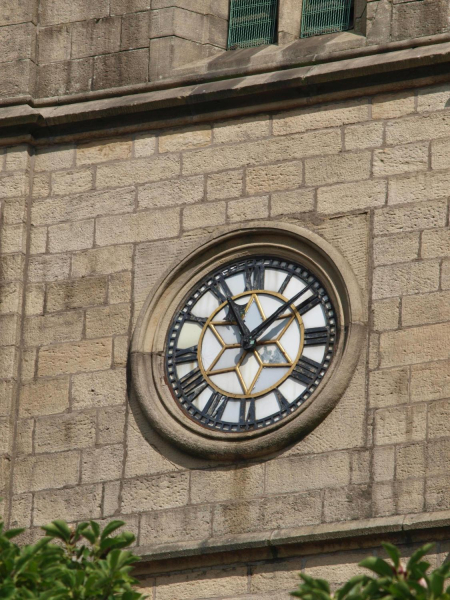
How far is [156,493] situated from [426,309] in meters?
2.20

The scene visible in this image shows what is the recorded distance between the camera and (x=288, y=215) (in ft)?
61.8

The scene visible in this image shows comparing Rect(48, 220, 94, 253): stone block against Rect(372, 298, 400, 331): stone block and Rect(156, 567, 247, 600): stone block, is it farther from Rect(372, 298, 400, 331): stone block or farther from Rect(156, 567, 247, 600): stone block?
Rect(156, 567, 247, 600): stone block

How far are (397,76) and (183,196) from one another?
174 centimetres

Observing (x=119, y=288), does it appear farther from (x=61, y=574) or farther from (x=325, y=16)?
(x=61, y=574)

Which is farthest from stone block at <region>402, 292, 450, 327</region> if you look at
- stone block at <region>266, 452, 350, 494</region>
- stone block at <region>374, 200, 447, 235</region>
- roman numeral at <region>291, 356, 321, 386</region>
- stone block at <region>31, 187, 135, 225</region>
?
stone block at <region>31, 187, 135, 225</region>

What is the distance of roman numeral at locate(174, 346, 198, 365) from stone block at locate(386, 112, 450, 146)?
200 centimetres

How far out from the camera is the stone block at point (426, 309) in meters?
18.1

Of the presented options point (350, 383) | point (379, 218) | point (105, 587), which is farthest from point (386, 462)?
point (105, 587)

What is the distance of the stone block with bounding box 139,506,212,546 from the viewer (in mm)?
17969

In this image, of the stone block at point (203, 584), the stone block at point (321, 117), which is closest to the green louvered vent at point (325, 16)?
the stone block at point (321, 117)

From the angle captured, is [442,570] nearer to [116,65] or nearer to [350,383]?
[350,383]

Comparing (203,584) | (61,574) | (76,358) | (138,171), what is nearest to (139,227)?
(138,171)

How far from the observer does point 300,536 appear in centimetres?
1753

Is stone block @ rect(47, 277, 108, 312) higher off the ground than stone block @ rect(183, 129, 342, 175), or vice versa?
stone block @ rect(183, 129, 342, 175)
